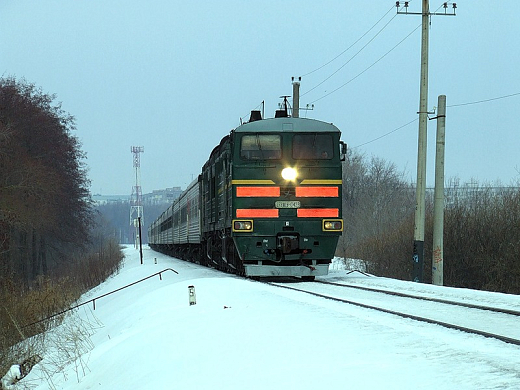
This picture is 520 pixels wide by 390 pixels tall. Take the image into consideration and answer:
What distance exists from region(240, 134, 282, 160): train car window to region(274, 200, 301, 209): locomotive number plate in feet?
3.68

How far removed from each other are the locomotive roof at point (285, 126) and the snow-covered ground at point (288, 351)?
18.1ft

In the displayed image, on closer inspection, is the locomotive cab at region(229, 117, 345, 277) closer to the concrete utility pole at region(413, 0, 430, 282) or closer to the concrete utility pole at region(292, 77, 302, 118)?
the concrete utility pole at region(413, 0, 430, 282)

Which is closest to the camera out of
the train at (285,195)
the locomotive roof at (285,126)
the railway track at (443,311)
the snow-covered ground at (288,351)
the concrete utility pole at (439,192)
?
the snow-covered ground at (288,351)

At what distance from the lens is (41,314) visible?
21.6 m

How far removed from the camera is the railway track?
8195mm

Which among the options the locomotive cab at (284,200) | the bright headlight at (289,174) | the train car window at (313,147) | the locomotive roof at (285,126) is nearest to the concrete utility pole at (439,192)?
the locomotive roof at (285,126)

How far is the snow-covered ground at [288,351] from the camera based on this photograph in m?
6.12

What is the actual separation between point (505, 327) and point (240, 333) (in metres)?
3.17

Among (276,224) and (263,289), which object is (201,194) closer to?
(276,224)

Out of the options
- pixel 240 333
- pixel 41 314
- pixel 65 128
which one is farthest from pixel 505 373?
pixel 65 128

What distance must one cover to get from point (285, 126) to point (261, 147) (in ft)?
2.65

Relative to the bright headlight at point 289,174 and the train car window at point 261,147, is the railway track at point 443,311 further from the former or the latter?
the train car window at point 261,147

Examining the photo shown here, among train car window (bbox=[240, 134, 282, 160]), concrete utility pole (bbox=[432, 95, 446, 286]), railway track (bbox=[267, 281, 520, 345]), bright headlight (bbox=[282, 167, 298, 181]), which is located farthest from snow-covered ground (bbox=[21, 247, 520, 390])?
concrete utility pole (bbox=[432, 95, 446, 286])

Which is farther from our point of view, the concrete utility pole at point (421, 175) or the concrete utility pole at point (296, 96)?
the concrete utility pole at point (296, 96)
